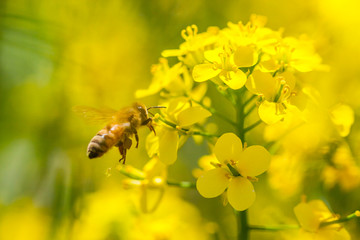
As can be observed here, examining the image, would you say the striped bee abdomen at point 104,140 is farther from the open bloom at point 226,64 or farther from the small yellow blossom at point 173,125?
the open bloom at point 226,64

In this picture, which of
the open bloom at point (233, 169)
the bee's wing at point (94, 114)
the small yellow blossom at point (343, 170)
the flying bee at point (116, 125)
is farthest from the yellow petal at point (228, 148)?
the small yellow blossom at point (343, 170)

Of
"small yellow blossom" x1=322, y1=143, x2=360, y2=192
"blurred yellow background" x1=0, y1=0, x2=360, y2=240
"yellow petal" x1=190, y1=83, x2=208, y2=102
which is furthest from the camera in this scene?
"blurred yellow background" x1=0, y1=0, x2=360, y2=240

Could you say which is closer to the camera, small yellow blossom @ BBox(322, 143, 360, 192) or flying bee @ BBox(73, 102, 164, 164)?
flying bee @ BBox(73, 102, 164, 164)

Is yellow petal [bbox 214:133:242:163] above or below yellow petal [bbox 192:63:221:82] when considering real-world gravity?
below

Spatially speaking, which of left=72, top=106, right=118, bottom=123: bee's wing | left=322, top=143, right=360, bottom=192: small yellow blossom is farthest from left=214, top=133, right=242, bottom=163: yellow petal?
left=322, top=143, right=360, bottom=192: small yellow blossom

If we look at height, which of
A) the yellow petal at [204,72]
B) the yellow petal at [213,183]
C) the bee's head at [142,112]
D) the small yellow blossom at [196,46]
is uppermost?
the small yellow blossom at [196,46]

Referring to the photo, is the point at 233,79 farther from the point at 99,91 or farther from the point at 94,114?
the point at 99,91

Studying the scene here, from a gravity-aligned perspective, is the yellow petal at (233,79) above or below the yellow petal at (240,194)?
above

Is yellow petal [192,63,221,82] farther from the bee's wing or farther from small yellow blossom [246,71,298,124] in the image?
the bee's wing
